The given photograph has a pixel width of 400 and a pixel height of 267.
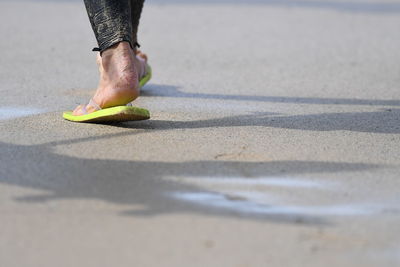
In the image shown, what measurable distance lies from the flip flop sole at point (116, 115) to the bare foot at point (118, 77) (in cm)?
6

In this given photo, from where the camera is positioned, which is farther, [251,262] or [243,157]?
[243,157]

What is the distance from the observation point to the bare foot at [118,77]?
3418mm

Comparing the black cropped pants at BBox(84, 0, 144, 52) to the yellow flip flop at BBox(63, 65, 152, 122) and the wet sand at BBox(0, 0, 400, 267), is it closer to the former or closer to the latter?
the yellow flip flop at BBox(63, 65, 152, 122)

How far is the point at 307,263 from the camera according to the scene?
210 cm

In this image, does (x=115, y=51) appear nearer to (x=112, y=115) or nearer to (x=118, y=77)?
(x=118, y=77)

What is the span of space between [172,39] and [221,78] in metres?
1.65

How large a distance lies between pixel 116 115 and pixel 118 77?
17 centimetres

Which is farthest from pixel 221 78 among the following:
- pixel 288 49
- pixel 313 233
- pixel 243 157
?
pixel 313 233

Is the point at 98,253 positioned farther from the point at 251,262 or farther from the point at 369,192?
the point at 369,192

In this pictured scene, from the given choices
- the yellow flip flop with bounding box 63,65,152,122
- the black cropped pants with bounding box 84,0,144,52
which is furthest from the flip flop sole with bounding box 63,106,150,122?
the black cropped pants with bounding box 84,0,144,52

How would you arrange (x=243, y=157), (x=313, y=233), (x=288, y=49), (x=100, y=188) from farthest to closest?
(x=288, y=49) → (x=243, y=157) → (x=100, y=188) → (x=313, y=233)

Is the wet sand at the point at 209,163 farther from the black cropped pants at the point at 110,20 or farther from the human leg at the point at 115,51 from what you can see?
the black cropped pants at the point at 110,20

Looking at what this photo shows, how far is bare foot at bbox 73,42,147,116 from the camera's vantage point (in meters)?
3.42

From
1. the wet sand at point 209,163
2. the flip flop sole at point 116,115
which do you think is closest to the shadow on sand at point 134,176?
the wet sand at point 209,163
